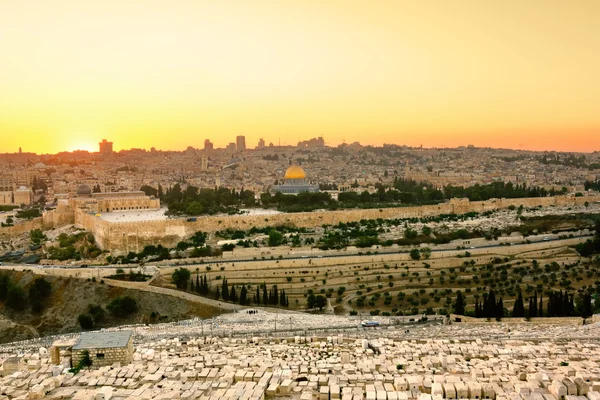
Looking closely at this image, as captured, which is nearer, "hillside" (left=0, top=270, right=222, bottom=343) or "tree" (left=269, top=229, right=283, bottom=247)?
"hillside" (left=0, top=270, right=222, bottom=343)

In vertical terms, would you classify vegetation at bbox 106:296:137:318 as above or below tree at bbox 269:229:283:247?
below

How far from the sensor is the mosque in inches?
1999

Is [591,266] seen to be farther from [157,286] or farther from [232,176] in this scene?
[232,176]

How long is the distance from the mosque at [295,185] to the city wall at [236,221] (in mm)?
12509

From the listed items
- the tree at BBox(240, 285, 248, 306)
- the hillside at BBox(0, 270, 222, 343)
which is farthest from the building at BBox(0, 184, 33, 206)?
the tree at BBox(240, 285, 248, 306)

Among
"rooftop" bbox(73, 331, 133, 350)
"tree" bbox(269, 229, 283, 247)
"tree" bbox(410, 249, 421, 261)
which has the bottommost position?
"tree" bbox(410, 249, 421, 261)

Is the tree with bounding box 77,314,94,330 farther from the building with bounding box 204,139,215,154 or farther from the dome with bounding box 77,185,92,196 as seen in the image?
the building with bounding box 204,139,215,154

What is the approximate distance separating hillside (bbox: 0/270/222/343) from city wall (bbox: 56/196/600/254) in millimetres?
5289

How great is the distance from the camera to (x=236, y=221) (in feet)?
114

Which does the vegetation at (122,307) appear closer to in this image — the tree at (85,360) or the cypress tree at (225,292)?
the cypress tree at (225,292)

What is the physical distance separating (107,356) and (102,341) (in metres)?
0.56

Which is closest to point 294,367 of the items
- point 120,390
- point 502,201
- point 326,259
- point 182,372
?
point 182,372

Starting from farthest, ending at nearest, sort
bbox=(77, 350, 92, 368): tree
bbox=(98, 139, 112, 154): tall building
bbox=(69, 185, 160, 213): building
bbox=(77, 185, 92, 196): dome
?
bbox=(98, 139, 112, 154): tall building, bbox=(77, 185, 92, 196): dome, bbox=(69, 185, 160, 213): building, bbox=(77, 350, 92, 368): tree

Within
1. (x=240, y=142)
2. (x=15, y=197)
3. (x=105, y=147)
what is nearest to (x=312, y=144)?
(x=240, y=142)
